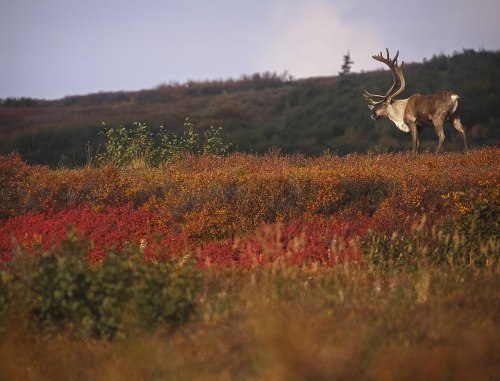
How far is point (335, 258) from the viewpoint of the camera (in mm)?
8992

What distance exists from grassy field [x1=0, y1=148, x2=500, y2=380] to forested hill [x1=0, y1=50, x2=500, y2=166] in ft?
47.3

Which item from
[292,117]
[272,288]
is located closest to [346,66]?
[292,117]

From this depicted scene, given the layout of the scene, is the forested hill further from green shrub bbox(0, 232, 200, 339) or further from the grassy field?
green shrub bbox(0, 232, 200, 339)

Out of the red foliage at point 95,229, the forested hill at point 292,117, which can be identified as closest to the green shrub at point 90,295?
the red foliage at point 95,229

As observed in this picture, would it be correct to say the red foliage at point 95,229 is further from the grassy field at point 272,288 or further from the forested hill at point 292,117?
the forested hill at point 292,117

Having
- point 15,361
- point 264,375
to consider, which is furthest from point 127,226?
point 264,375

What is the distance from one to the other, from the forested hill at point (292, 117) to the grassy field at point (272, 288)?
1441 cm

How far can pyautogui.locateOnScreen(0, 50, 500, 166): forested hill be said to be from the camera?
29750 mm

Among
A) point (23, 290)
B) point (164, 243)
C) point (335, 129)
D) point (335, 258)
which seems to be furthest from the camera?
point (335, 129)

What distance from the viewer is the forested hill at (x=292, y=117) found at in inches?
1171

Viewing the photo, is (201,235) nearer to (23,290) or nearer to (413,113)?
(23,290)

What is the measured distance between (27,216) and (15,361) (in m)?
7.85

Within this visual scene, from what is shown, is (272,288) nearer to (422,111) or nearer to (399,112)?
(422,111)

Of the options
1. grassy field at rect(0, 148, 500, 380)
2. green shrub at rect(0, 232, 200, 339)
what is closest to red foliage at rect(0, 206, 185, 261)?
grassy field at rect(0, 148, 500, 380)
